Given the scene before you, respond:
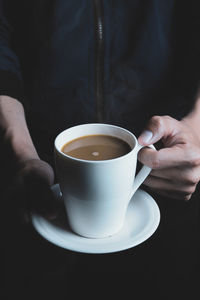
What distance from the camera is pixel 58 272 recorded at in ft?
2.79

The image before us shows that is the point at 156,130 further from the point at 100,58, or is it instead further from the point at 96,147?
the point at 100,58

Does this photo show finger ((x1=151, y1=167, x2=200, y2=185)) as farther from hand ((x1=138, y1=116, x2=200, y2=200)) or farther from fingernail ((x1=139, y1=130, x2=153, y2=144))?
fingernail ((x1=139, y1=130, x2=153, y2=144))

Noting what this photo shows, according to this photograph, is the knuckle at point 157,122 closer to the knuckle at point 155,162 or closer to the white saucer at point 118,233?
the knuckle at point 155,162

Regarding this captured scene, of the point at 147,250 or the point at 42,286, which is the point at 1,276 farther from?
the point at 147,250

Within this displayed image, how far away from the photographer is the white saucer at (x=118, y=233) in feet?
2.35

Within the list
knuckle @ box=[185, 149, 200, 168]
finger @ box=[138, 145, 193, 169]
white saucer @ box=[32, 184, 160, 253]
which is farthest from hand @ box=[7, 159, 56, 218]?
knuckle @ box=[185, 149, 200, 168]

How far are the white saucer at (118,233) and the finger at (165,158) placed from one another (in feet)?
0.40

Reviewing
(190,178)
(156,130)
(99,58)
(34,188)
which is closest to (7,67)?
(99,58)

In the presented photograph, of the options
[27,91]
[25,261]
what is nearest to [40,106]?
[27,91]

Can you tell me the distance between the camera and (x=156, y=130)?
2.64ft

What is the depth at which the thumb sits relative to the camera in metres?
0.77

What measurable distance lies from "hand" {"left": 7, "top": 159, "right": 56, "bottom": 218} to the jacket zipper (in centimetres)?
36

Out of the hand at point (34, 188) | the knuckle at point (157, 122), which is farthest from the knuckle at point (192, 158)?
the hand at point (34, 188)

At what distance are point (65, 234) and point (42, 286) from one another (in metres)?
A: 0.17
